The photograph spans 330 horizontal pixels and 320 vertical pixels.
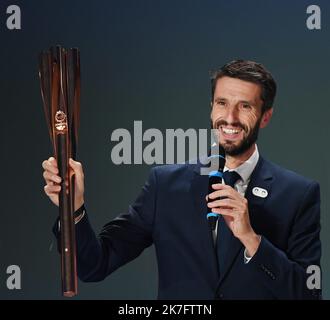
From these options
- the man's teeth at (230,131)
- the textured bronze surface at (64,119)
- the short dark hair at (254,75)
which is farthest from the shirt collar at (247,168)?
the textured bronze surface at (64,119)

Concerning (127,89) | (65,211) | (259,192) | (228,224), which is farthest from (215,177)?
(127,89)

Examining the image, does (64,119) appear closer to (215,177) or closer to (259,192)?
(215,177)

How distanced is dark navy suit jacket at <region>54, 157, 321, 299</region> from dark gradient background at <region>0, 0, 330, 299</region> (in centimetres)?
18

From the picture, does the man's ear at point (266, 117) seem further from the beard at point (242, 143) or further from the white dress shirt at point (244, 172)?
the white dress shirt at point (244, 172)

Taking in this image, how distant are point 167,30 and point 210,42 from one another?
25cm

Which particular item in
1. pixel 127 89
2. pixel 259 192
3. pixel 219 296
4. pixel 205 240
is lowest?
pixel 219 296

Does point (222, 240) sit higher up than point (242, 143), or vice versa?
point (242, 143)

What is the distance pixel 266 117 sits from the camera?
3.84 meters

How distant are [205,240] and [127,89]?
99 cm

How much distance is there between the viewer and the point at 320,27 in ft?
13.0

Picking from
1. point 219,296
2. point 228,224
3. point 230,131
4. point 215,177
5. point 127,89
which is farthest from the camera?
point 127,89

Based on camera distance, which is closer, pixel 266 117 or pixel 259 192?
pixel 259 192

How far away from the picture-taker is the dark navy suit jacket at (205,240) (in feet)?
11.7

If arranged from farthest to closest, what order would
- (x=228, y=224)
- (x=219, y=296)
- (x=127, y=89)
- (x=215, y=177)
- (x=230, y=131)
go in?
(x=127, y=89) → (x=230, y=131) → (x=219, y=296) → (x=228, y=224) → (x=215, y=177)
